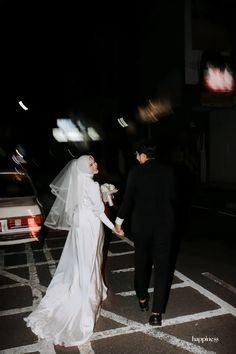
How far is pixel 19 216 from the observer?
689cm

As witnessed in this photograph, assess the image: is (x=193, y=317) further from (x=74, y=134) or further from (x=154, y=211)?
(x=74, y=134)

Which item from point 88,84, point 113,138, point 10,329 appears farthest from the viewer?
point 88,84

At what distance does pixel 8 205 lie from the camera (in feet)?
22.8

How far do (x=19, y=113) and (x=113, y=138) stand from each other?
2350 cm

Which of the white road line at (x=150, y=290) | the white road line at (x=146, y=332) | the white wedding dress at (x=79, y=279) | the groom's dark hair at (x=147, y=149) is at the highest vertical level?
the groom's dark hair at (x=147, y=149)

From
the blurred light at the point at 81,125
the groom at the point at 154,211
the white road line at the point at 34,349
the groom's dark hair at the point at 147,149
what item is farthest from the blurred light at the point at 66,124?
the white road line at the point at 34,349

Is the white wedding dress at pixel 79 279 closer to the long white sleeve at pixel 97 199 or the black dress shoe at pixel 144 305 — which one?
the long white sleeve at pixel 97 199

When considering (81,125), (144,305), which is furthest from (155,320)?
(81,125)

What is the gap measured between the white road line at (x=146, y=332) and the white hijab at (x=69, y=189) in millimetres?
1386

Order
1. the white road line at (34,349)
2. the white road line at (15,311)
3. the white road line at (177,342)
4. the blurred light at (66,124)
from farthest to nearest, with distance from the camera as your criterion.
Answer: the blurred light at (66,124), the white road line at (15,311), the white road line at (34,349), the white road line at (177,342)

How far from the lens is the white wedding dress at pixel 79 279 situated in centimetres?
414

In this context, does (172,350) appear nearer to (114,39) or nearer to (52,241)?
(52,241)

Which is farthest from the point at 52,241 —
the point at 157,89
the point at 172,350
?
the point at 157,89

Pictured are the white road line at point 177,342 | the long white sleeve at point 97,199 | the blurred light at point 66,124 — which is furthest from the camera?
the blurred light at point 66,124
